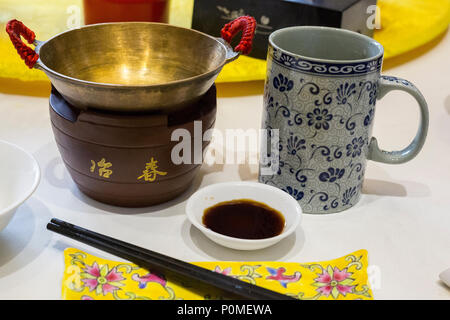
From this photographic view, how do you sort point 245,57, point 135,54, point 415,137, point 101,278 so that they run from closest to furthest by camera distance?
point 101,278, point 415,137, point 135,54, point 245,57

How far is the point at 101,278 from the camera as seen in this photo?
76cm

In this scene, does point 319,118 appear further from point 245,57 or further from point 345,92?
point 245,57

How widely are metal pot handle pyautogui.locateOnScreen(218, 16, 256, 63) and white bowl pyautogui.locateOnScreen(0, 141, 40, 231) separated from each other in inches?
13.7

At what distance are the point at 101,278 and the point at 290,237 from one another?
1.00ft

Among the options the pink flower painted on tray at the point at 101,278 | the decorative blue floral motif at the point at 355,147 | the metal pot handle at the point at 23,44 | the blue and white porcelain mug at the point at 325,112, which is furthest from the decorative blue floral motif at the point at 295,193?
the metal pot handle at the point at 23,44

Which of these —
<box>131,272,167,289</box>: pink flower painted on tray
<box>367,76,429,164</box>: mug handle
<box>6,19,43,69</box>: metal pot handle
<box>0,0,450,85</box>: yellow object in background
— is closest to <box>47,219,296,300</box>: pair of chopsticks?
<box>131,272,167,289</box>: pink flower painted on tray

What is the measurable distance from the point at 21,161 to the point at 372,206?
59cm

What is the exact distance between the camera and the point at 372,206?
99cm

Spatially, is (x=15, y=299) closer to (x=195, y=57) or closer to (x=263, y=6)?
(x=195, y=57)

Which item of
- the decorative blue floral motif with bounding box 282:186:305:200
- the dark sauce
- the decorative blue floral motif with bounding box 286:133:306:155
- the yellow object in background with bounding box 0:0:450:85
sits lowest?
the dark sauce

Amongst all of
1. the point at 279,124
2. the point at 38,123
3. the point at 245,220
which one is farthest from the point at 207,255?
the point at 38,123

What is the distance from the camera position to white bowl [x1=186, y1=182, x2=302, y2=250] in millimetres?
823

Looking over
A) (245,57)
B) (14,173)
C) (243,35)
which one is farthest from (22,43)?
(245,57)

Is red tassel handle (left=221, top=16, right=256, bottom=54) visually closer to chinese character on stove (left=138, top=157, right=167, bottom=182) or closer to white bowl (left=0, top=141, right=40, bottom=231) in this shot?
chinese character on stove (left=138, top=157, right=167, bottom=182)
